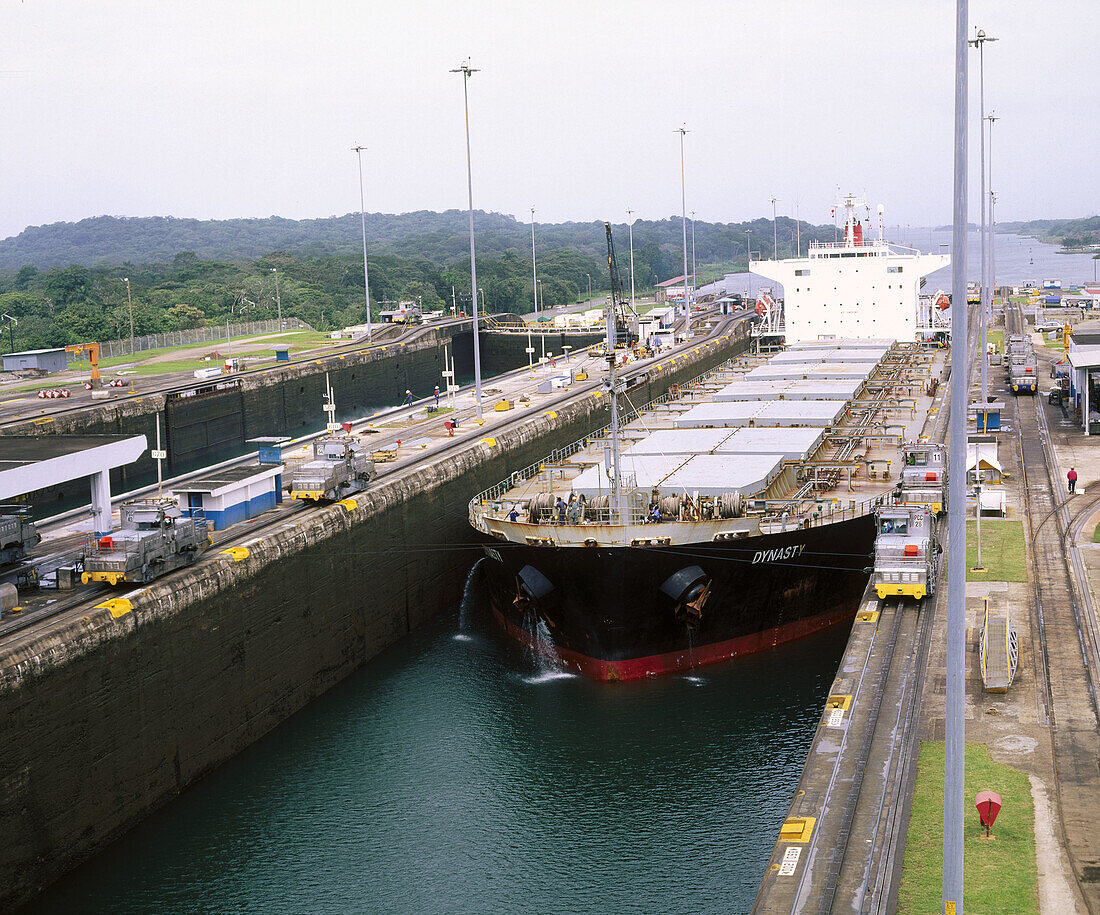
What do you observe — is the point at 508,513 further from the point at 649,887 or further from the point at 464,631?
the point at 649,887

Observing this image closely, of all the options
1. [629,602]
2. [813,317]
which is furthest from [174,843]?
[813,317]

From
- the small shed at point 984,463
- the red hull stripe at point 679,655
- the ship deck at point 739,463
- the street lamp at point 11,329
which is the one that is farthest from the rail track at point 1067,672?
the street lamp at point 11,329

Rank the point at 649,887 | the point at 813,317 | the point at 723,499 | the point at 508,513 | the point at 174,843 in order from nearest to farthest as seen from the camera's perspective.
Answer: the point at 649,887 → the point at 174,843 → the point at 723,499 → the point at 508,513 → the point at 813,317

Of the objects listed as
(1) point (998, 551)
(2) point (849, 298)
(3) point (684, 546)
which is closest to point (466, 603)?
(3) point (684, 546)

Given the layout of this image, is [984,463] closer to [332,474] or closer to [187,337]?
[332,474]

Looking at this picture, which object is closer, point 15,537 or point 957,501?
point 957,501

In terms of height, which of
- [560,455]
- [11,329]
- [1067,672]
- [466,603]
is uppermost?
[11,329]
